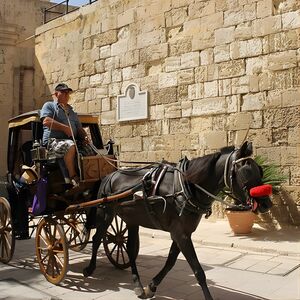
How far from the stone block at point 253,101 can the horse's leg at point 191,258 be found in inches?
200

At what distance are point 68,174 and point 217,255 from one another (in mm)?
2751

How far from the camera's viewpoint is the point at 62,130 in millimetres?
5176

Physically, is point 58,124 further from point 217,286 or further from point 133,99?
point 133,99

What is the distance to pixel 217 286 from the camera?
15.9ft

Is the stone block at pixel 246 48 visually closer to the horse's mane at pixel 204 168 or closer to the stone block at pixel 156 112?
the stone block at pixel 156 112

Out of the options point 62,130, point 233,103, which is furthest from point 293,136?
point 62,130

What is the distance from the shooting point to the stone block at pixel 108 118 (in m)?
11.2

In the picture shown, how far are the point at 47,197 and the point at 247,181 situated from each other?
2.63 meters

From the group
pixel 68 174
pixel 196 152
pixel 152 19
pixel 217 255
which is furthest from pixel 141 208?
pixel 152 19

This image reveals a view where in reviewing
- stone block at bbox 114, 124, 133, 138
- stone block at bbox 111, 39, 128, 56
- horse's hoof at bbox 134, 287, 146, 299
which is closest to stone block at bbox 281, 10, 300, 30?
stone block at bbox 111, 39, 128, 56

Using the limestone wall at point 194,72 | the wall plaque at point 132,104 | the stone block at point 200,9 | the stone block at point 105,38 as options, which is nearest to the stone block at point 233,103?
the limestone wall at point 194,72

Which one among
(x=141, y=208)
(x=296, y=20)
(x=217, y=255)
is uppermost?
(x=296, y=20)

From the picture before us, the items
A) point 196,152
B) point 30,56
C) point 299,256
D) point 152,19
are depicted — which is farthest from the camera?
point 30,56

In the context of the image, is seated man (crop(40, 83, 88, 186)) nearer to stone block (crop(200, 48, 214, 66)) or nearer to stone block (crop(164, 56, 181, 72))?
stone block (crop(200, 48, 214, 66))
